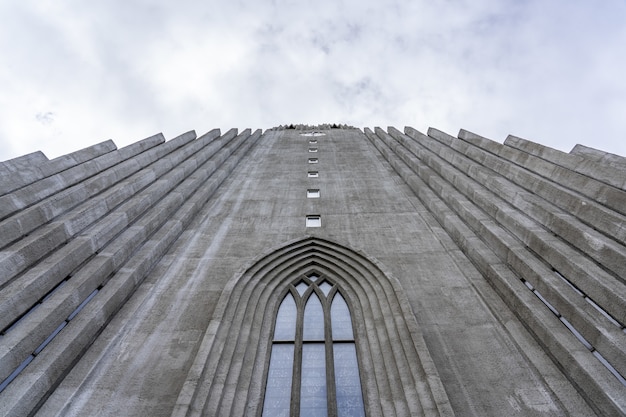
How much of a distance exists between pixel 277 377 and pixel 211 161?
51.0 feet

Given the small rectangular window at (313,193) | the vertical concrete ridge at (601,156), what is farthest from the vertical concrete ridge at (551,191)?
the small rectangular window at (313,193)

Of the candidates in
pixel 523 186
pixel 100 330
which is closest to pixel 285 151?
pixel 523 186

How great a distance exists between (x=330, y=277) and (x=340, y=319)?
1875 millimetres

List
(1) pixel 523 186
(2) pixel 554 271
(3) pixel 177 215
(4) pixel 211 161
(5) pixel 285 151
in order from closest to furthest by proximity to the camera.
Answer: (2) pixel 554 271 → (1) pixel 523 186 → (3) pixel 177 215 → (4) pixel 211 161 → (5) pixel 285 151

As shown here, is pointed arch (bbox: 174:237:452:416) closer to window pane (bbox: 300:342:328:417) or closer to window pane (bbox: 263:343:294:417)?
window pane (bbox: 263:343:294:417)

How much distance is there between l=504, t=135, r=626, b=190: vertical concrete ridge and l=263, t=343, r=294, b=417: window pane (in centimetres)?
1025

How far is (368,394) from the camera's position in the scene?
895 cm

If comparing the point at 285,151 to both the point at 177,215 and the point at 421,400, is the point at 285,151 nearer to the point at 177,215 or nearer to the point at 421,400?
the point at 177,215

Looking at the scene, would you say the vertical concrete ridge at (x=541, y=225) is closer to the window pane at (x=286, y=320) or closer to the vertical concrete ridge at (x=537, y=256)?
the vertical concrete ridge at (x=537, y=256)

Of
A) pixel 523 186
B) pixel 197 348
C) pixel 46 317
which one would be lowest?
pixel 197 348

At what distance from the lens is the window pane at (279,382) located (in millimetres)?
8859

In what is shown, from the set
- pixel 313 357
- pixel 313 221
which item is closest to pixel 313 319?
pixel 313 357

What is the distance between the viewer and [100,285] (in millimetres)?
11031

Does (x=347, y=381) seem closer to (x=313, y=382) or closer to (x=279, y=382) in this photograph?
(x=313, y=382)
